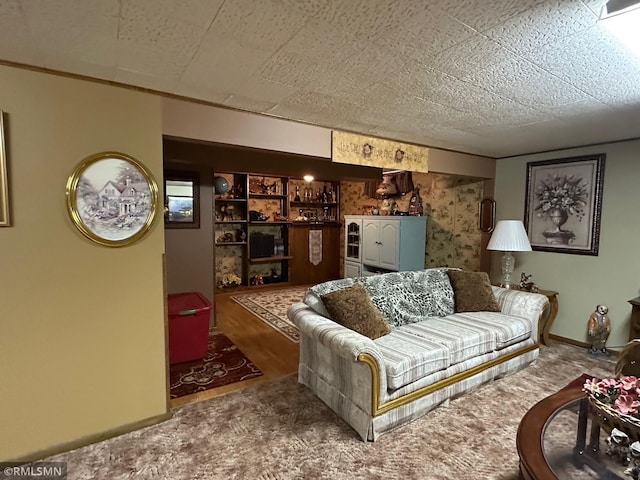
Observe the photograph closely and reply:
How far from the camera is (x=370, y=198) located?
6758mm

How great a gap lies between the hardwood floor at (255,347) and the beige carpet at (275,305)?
0.11 meters

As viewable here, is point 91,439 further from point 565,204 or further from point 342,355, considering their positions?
point 565,204

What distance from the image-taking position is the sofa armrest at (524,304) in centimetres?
309

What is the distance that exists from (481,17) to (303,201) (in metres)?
5.77

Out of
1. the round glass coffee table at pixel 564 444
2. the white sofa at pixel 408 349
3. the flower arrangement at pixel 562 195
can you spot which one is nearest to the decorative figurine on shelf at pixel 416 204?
the flower arrangement at pixel 562 195

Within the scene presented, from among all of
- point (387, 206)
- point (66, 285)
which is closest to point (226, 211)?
point (387, 206)

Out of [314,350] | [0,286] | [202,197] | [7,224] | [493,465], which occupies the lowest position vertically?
[493,465]

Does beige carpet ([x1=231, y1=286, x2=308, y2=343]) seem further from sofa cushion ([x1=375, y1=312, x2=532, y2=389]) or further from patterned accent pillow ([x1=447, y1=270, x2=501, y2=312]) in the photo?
patterned accent pillow ([x1=447, y1=270, x2=501, y2=312])

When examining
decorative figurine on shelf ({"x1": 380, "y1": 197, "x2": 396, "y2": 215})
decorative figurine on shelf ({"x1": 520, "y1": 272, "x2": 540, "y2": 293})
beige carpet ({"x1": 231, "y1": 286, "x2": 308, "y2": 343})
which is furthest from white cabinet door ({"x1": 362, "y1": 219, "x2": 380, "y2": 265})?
decorative figurine on shelf ({"x1": 520, "y1": 272, "x2": 540, "y2": 293})

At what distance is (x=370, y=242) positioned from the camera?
5.63 metres

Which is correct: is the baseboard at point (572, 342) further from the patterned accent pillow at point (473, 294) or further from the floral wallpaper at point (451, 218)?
the patterned accent pillow at point (473, 294)

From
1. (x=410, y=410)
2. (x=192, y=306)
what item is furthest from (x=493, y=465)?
(x=192, y=306)

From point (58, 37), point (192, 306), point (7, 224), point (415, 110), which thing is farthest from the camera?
point (192, 306)

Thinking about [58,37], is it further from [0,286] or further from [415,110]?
[415,110]
